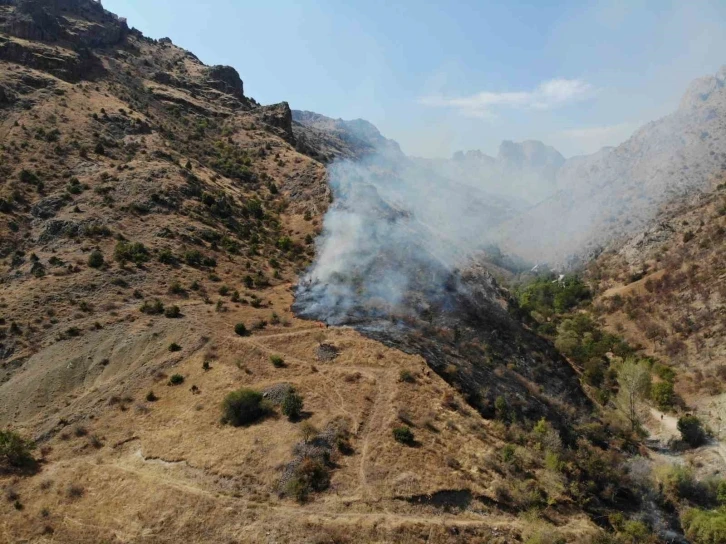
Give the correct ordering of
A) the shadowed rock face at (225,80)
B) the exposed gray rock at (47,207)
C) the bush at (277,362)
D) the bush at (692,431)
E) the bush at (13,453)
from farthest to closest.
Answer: the shadowed rock face at (225,80) < the exposed gray rock at (47,207) < the bush at (692,431) < the bush at (277,362) < the bush at (13,453)

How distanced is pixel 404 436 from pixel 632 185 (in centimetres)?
10699

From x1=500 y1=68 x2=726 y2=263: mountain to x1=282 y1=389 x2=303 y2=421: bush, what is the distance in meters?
84.7

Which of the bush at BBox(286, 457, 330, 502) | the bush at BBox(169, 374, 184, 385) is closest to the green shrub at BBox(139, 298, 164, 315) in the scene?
the bush at BBox(169, 374, 184, 385)

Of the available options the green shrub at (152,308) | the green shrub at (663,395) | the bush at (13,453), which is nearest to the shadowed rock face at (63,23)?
the green shrub at (152,308)

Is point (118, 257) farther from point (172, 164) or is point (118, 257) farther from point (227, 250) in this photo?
point (172, 164)

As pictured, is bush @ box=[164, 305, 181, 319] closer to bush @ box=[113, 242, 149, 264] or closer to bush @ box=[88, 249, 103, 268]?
bush @ box=[113, 242, 149, 264]

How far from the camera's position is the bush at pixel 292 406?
2631cm

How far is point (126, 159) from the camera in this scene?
197 ft

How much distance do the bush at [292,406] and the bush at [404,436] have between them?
5.39m

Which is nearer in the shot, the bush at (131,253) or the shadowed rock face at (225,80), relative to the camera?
the bush at (131,253)

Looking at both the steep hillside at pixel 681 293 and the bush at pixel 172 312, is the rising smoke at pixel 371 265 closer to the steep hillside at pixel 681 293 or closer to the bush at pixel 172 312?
the bush at pixel 172 312

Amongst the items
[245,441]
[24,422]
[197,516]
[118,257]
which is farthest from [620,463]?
[118,257]

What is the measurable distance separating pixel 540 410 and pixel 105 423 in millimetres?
26737

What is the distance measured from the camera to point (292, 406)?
86.6 feet
